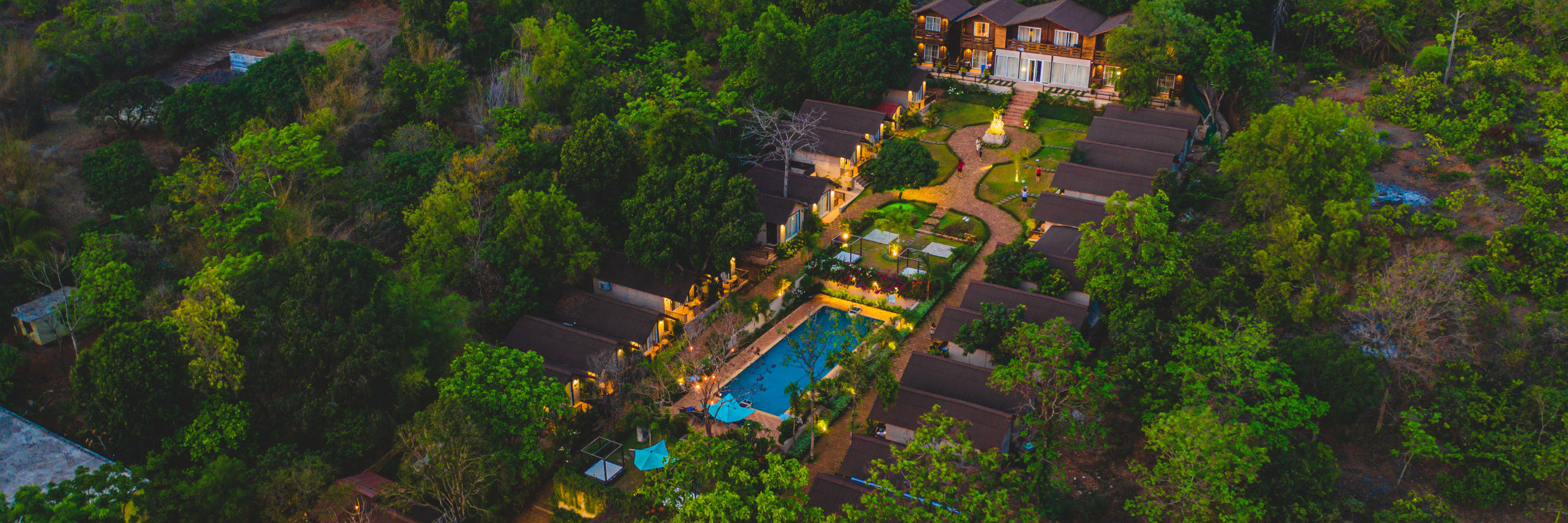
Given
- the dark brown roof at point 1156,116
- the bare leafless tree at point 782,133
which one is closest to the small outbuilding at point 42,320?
the bare leafless tree at point 782,133

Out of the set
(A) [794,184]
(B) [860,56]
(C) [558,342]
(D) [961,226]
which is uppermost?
(B) [860,56]

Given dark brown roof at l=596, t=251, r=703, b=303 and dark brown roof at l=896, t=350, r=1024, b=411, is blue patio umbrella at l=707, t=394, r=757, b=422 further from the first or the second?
dark brown roof at l=596, t=251, r=703, b=303

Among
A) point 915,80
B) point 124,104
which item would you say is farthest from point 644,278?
point 124,104

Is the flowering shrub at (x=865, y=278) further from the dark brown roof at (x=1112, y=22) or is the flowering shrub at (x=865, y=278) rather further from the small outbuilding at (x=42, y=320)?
the small outbuilding at (x=42, y=320)

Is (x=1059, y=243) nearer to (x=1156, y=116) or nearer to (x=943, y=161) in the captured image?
(x=943, y=161)

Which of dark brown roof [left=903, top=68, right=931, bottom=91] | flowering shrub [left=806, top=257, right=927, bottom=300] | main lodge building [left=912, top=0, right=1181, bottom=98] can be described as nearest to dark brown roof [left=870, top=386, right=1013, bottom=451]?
flowering shrub [left=806, top=257, right=927, bottom=300]

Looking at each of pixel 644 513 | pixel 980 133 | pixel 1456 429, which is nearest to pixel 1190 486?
pixel 1456 429
